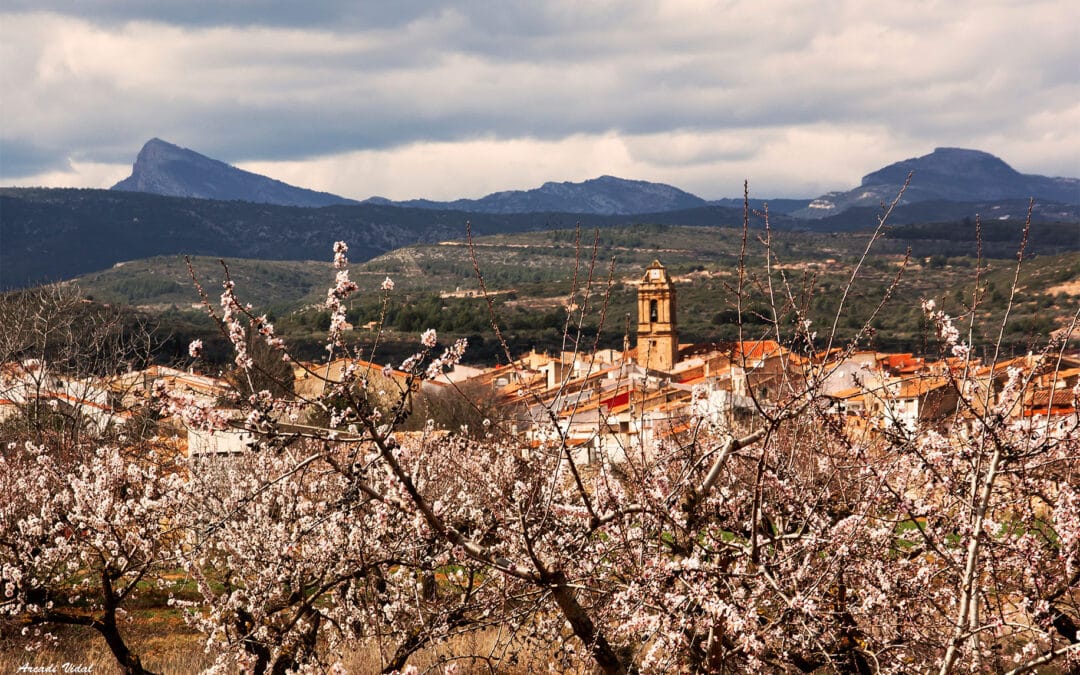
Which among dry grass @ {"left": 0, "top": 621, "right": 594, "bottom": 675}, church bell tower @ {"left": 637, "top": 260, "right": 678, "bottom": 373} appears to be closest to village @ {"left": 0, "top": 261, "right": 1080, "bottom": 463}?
church bell tower @ {"left": 637, "top": 260, "right": 678, "bottom": 373}

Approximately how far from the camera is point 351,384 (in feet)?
14.9

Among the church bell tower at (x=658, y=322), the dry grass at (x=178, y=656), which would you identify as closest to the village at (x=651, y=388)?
the church bell tower at (x=658, y=322)

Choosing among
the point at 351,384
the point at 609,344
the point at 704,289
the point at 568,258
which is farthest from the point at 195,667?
the point at 568,258

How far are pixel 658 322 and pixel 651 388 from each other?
4436cm

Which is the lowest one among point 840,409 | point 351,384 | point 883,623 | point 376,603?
point 376,603

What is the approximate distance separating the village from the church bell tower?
9 centimetres

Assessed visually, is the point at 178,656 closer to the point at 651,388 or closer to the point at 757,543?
the point at 757,543

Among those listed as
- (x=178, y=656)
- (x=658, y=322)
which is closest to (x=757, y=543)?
(x=178, y=656)

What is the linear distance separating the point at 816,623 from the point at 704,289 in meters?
114

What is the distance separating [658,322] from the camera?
66750 millimetres

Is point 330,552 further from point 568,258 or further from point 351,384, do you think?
point 568,258

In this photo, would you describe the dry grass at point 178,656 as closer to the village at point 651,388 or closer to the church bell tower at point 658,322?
the village at point 651,388

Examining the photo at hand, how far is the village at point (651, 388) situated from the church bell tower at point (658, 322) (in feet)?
0.29

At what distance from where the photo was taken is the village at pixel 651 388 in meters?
5.23
